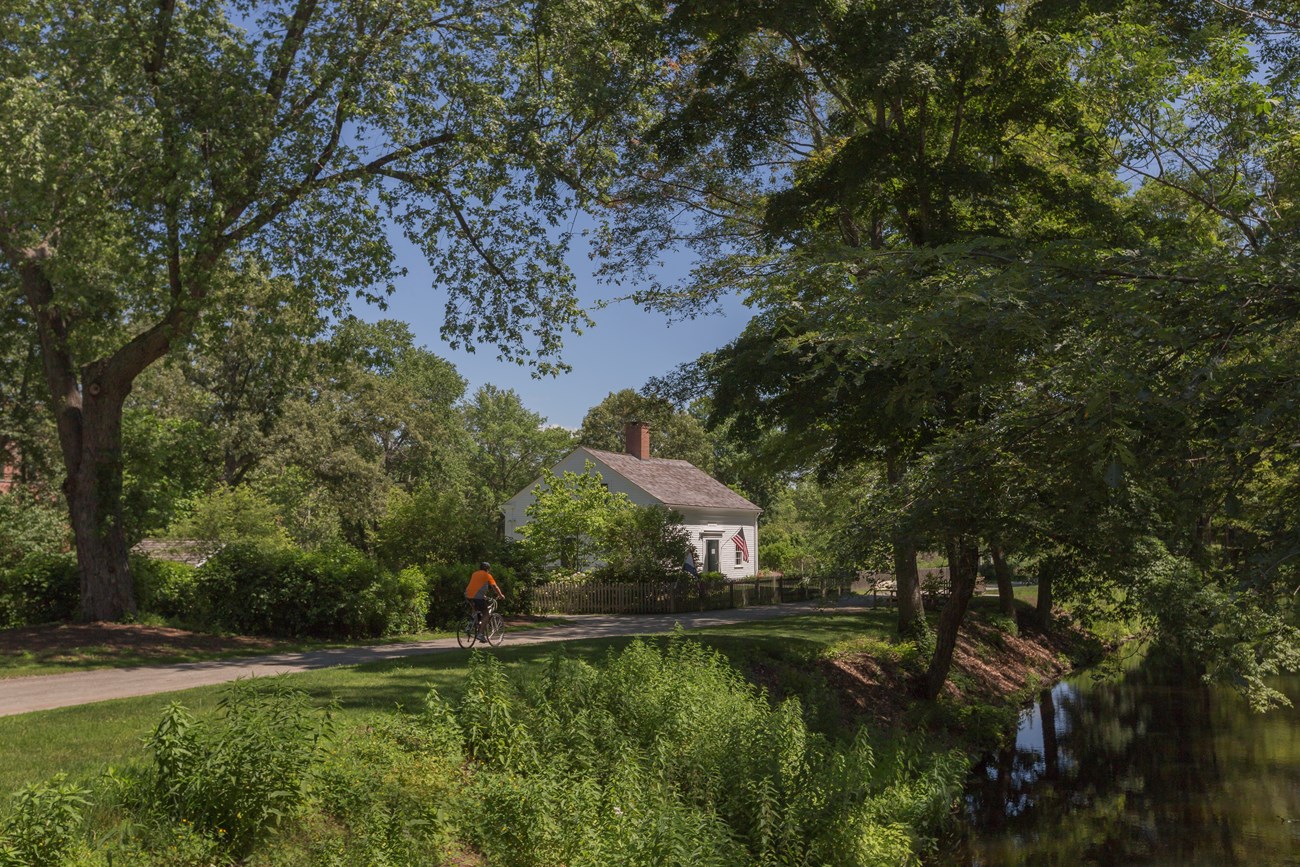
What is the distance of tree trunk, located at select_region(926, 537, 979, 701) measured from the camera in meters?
16.8

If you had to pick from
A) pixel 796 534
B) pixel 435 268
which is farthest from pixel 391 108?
pixel 796 534

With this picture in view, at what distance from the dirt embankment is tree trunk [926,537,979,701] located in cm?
53

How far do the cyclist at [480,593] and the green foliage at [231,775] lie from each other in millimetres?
10548

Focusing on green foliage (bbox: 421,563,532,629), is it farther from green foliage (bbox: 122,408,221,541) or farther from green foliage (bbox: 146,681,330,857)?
green foliage (bbox: 146,681,330,857)

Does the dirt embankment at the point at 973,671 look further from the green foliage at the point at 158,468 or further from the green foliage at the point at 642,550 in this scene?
the green foliage at the point at 158,468

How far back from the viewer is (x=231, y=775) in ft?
24.6

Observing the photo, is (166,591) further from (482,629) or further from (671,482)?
(671,482)

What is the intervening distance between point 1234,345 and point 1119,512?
4686mm

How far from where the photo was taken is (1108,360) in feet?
24.1

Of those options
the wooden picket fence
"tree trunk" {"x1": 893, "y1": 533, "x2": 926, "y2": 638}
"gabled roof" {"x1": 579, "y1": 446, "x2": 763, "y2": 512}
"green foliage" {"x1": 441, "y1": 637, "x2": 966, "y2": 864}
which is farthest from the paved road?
"gabled roof" {"x1": 579, "y1": 446, "x2": 763, "y2": 512}

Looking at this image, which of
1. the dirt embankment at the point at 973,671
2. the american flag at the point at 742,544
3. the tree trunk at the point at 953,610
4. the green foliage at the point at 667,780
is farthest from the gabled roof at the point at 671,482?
the green foliage at the point at 667,780

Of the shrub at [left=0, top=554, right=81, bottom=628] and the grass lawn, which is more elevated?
the shrub at [left=0, top=554, right=81, bottom=628]

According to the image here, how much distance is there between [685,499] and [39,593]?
2931 cm

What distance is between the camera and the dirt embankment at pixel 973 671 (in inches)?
690
